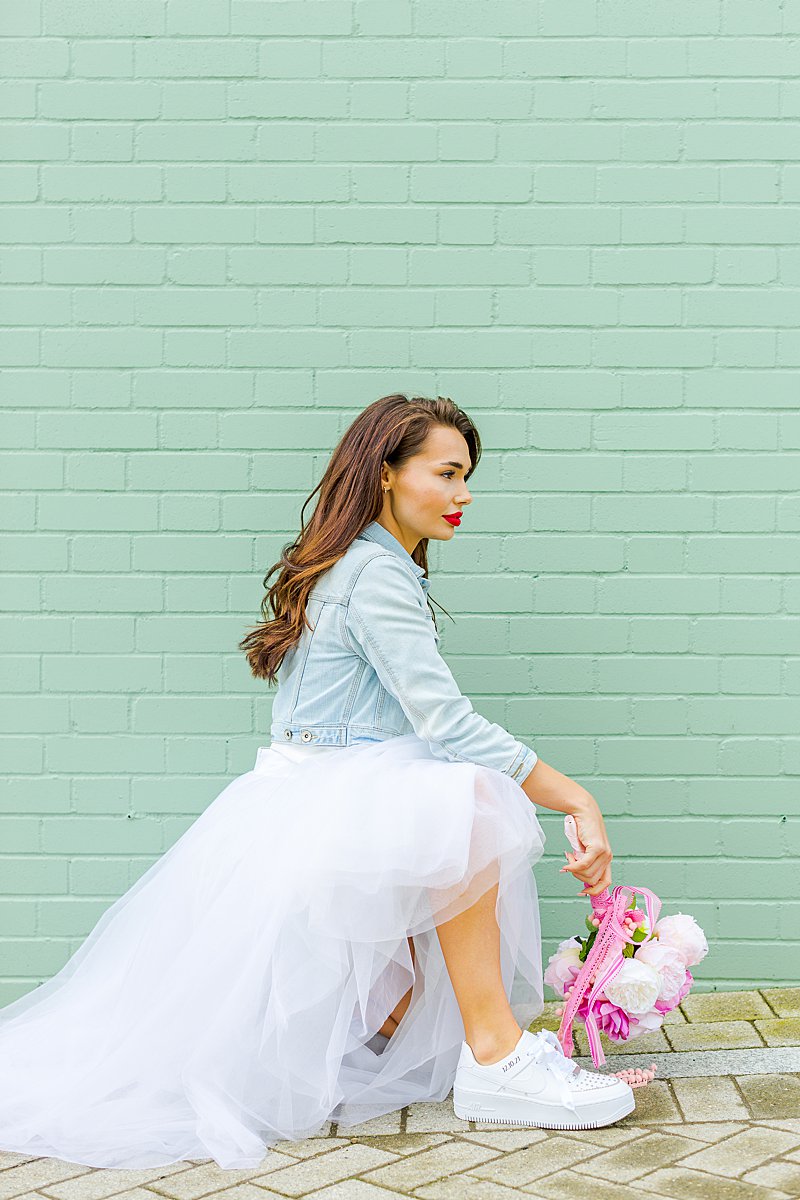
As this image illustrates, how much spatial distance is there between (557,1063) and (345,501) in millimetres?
1387

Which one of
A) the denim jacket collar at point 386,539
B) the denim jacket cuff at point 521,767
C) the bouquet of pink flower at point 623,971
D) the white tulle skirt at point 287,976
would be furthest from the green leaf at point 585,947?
the denim jacket collar at point 386,539

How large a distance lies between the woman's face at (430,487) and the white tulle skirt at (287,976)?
55 centimetres

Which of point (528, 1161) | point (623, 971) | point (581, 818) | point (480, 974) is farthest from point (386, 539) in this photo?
point (528, 1161)

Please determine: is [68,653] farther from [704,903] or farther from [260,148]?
[704,903]

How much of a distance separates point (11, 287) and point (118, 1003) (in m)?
2.00

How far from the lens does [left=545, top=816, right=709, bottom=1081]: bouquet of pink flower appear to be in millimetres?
2781

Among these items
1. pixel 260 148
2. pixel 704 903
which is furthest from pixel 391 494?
pixel 704 903

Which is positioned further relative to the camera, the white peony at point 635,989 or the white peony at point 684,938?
the white peony at point 684,938

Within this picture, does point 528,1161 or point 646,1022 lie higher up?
point 646,1022

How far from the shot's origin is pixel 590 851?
275 centimetres

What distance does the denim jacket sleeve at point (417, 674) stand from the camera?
2787 mm

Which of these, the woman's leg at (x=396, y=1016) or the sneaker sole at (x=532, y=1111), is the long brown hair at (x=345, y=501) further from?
the sneaker sole at (x=532, y=1111)

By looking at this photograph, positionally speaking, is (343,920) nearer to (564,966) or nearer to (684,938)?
(564,966)

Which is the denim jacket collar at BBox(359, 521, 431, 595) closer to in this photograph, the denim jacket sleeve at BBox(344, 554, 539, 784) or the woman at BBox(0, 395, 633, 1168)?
the woman at BBox(0, 395, 633, 1168)
